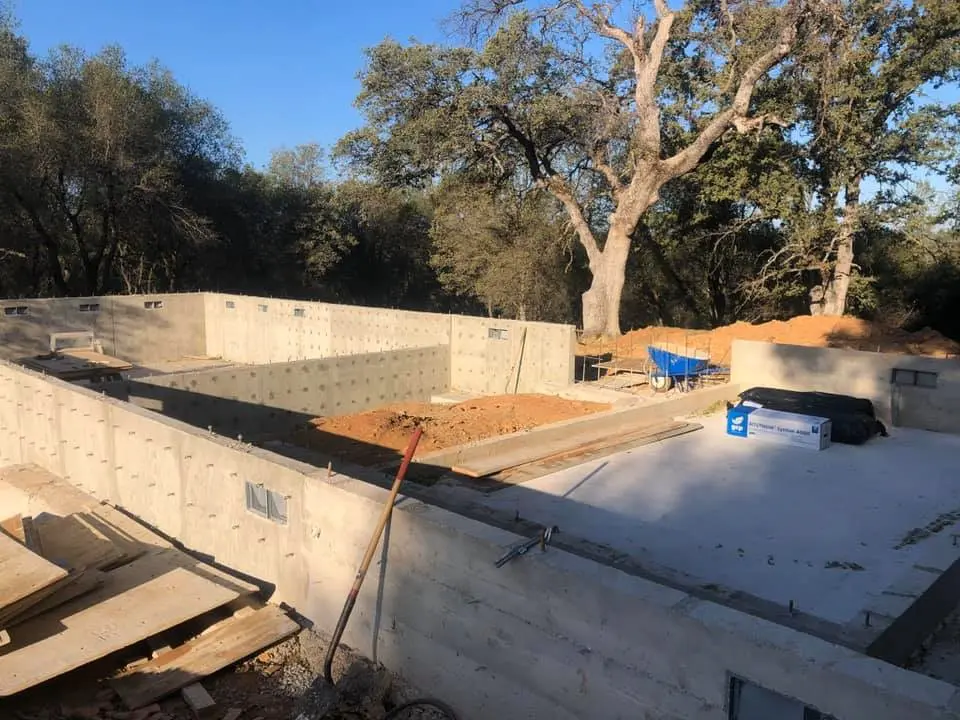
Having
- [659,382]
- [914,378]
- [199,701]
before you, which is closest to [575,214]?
[659,382]

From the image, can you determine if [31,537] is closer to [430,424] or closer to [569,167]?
[430,424]

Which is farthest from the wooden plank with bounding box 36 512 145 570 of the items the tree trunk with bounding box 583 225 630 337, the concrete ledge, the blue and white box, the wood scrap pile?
the tree trunk with bounding box 583 225 630 337

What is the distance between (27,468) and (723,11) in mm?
21514

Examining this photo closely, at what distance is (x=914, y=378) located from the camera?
43.7 ft

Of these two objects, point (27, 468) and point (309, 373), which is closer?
point (27, 468)

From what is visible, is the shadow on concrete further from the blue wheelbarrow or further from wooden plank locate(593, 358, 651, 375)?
wooden plank locate(593, 358, 651, 375)

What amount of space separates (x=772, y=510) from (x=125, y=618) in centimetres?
719

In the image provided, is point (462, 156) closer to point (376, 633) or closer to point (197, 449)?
point (197, 449)

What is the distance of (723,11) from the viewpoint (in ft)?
73.5

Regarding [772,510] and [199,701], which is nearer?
[199,701]

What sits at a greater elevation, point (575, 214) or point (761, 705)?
point (575, 214)

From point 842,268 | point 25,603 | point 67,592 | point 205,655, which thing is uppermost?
point 842,268

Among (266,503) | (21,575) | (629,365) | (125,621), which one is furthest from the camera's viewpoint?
(629,365)

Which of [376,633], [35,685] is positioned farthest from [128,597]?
[376,633]
